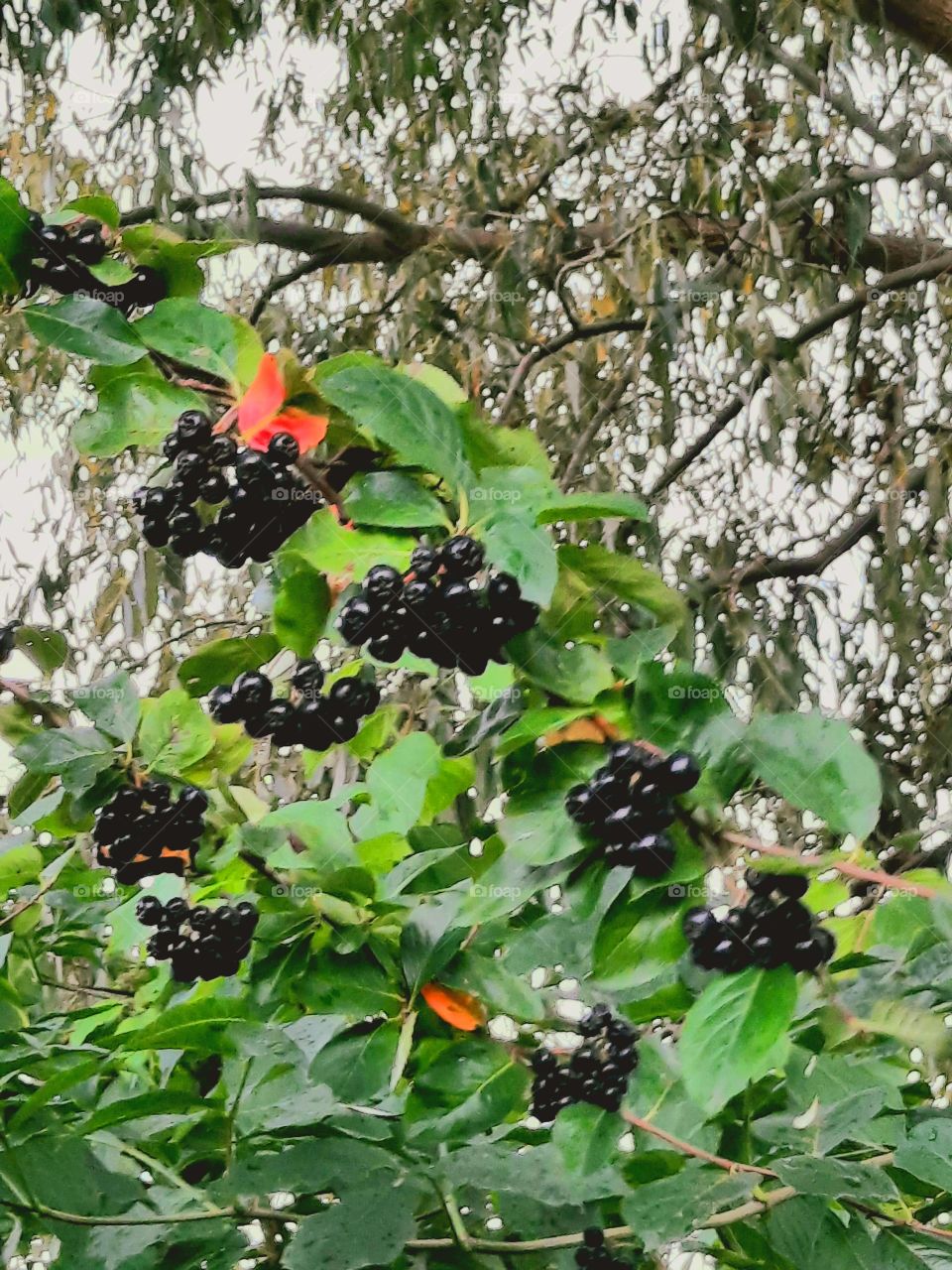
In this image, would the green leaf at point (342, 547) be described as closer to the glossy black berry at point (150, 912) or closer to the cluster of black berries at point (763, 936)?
the cluster of black berries at point (763, 936)

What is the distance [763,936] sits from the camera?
1.24 ft

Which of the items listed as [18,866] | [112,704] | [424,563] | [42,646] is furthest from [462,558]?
[18,866]

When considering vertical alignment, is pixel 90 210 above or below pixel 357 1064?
above

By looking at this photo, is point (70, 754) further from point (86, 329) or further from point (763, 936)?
point (763, 936)

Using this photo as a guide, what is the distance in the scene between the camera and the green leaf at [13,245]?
45 centimetres

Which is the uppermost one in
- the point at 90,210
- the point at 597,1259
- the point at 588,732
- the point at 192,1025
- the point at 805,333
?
the point at 805,333

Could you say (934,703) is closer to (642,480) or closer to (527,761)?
(642,480)

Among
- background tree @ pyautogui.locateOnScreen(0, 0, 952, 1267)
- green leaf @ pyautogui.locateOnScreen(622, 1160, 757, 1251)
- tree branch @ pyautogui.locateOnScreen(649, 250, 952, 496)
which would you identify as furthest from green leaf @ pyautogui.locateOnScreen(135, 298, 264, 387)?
tree branch @ pyautogui.locateOnScreen(649, 250, 952, 496)

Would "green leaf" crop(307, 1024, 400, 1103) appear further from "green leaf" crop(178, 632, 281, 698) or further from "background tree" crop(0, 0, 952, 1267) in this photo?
"green leaf" crop(178, 632, 281, 698)

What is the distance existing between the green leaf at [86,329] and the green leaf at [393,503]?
4.1 inches

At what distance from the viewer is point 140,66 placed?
1794mm

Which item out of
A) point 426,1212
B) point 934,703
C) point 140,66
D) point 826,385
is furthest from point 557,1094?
point 140,66

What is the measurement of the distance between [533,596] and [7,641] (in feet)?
1.16

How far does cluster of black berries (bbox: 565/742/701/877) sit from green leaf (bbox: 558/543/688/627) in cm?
6
